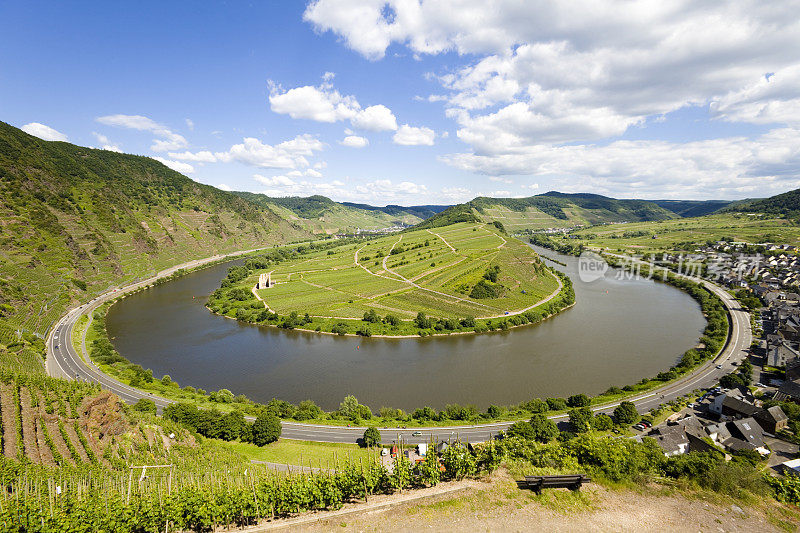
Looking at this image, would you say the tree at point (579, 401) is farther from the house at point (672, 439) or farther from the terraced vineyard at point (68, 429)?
the terraced vineyard at point (68, 429)

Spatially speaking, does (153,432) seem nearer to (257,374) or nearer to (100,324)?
(257,374)

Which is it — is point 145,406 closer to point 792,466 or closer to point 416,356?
point 416,356

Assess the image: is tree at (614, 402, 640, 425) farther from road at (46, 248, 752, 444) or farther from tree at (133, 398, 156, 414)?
tree at (133, 398, 156, 414)

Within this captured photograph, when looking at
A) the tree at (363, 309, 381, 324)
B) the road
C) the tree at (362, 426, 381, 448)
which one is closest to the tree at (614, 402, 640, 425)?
the road

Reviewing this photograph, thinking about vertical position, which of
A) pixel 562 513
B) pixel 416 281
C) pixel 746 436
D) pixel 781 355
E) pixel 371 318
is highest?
pixel 562 513

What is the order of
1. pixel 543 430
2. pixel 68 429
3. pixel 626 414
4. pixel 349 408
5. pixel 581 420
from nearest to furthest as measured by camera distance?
pixel 68 429, pixel 543 430, pixel 581 420, pixel 626 414, pixel 349 408

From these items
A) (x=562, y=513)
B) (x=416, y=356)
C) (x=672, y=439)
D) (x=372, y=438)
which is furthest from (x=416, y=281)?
(x=562, y=513)
